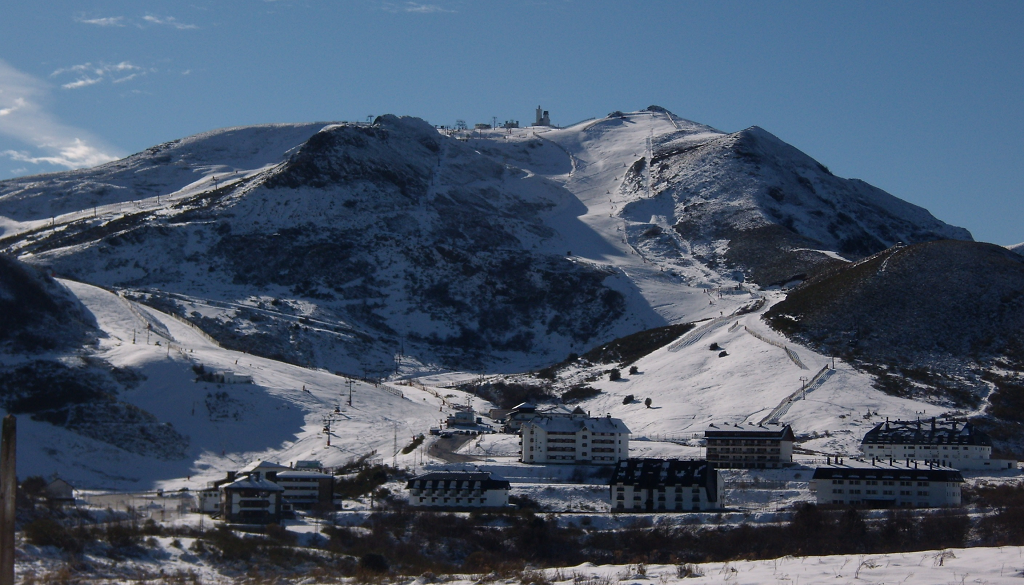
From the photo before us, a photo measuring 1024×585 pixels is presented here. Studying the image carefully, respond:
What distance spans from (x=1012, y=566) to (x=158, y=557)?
2804 cm

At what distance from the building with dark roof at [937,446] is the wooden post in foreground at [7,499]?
6559 cm

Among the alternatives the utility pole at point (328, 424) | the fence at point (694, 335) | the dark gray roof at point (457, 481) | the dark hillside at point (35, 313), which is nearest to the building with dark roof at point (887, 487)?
the dark gray roof at point (457, 481)

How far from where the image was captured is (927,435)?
256 ft

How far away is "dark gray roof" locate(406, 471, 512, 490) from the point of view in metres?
64.2

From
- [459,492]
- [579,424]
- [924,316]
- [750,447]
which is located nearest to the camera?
[459,492]

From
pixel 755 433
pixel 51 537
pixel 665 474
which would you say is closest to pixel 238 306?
pixel 755 433

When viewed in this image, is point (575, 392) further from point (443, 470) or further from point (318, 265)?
point (318, 265)

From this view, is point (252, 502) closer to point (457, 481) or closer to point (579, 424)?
point (457, 481)

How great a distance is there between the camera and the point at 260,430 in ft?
277

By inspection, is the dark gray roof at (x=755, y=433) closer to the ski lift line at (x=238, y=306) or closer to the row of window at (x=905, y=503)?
the row of window at (x=905, y=503)

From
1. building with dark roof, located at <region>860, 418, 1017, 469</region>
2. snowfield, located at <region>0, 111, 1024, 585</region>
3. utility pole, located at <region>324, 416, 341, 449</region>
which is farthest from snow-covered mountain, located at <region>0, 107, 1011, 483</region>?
building with dark roof, located at <region>860, 418, 1017, 469</region>

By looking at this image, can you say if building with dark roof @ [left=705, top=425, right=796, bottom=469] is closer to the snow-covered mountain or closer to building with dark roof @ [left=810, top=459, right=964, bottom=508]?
building with dark roof @ [left=810, top=459, right=964, bottom=508]

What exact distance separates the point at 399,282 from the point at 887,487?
94007mm

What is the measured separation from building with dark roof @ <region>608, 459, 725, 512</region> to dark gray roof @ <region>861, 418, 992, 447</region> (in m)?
17.1
